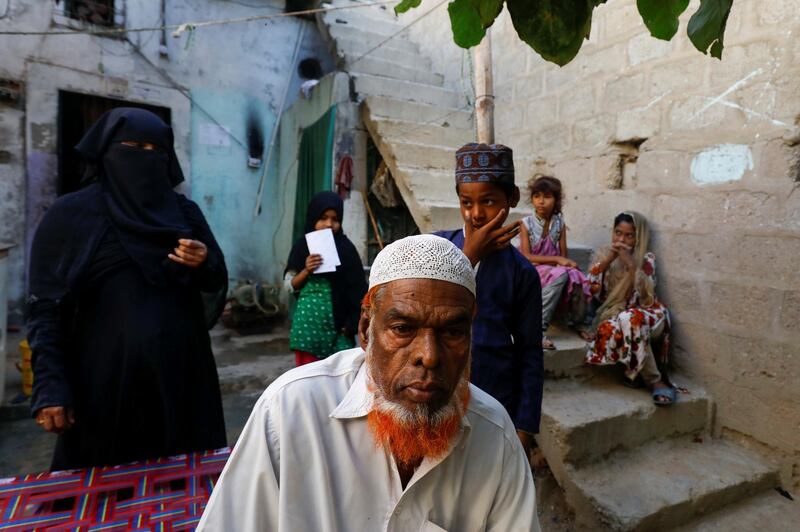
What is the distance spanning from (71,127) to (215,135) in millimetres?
1768

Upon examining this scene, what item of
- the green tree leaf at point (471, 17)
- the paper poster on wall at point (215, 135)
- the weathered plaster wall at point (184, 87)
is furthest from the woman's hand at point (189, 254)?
the paper poster on wall at point (215, 135)

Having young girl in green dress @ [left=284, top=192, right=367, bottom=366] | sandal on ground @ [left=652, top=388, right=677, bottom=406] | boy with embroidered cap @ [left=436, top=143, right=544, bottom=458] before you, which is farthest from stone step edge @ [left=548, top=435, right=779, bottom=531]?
young girl in green dress @ [left=284, top=192, right=367, bottom=366]

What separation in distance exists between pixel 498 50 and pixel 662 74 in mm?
1925

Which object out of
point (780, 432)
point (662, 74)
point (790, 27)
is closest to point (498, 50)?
point (662, 74)

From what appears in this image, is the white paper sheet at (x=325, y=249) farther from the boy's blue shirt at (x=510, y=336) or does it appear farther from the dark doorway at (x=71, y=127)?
the dark doorway at (x=71, y=127)

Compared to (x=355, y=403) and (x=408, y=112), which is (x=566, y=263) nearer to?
(x=355, y=403)

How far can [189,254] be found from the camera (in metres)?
1.99

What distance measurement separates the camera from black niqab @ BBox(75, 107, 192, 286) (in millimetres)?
1958

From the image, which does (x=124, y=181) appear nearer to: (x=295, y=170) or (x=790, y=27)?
(x=790, y=27)

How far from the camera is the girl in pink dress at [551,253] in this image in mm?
3420

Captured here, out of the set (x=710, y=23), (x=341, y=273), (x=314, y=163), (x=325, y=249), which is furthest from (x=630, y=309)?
(x=314, y=163)

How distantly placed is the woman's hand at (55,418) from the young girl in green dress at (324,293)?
154 cm

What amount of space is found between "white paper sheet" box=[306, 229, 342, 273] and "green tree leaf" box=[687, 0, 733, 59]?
7.94ft

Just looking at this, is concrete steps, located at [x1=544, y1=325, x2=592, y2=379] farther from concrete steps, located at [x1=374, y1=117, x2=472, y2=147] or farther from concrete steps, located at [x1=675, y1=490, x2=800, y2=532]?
concrete steps, located at [x1=374, y1=117, x2=472, y2=147]
